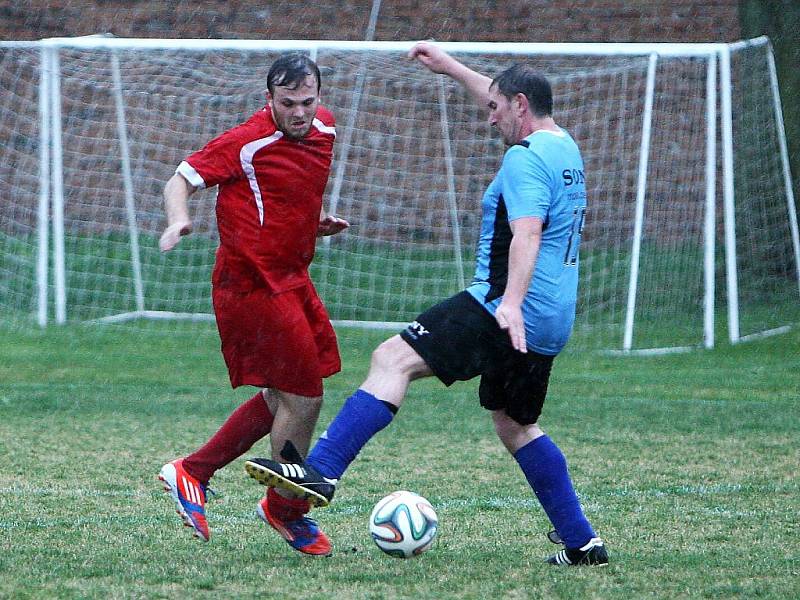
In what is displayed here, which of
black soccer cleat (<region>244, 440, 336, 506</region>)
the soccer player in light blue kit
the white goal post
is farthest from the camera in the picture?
the white goal post

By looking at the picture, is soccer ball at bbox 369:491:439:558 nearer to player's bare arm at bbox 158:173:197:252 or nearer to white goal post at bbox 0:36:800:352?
player's bare arm at bbox 158:173:197:252

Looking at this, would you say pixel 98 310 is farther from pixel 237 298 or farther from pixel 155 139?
pixel 237 298

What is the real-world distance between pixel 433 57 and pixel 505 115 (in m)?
0.76

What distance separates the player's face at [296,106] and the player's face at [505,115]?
600 mm

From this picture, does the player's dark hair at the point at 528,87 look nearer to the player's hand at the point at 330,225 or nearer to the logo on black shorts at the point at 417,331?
the logo on black shorts at the point at 417,331

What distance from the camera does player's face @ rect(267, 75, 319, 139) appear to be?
4.39 metres

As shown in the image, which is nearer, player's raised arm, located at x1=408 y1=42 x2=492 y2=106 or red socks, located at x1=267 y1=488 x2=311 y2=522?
red socks, located at x1=267 y1=488 x2=311 y2=522

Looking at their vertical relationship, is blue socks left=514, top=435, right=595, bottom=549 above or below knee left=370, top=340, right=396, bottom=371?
below

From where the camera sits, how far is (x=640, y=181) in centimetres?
1050

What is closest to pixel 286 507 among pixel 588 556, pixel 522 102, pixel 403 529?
pixel 403 529

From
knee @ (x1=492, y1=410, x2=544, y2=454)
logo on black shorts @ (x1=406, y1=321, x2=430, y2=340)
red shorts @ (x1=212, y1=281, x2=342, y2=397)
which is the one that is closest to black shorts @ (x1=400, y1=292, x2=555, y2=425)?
logo on black shorts @ (x1=406, y1=321, x2=430, y2=340)

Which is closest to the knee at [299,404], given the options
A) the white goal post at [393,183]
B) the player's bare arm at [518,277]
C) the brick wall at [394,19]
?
the player's bare arm at [518,277]

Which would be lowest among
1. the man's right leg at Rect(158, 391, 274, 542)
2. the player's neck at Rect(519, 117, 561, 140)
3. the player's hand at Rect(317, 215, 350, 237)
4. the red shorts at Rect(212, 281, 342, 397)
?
the man's right leg at Rect(158, 391, 274, 542)

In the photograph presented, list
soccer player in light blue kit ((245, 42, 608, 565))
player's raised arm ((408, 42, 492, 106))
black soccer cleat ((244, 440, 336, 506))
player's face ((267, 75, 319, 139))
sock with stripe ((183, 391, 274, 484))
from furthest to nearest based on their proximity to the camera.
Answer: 1. player's raised arm ((408, 42, 492, 106))
2. sock with stripe ((183, 391, 274, 484))
3. player's face ((267, 75, 319, 139))
4. soccer player in light blue kit ((245, 42, 608, 565))
5. black soccer cleat ((244, 440, 336, 506))
